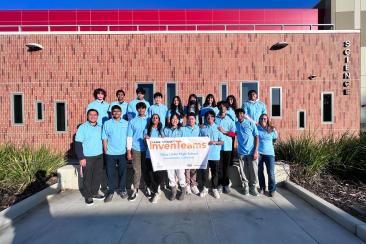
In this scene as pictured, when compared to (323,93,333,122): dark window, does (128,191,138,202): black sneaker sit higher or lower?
lower

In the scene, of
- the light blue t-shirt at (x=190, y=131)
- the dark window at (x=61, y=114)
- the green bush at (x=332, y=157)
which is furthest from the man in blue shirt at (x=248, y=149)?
the dark window at (x=61, y=114)

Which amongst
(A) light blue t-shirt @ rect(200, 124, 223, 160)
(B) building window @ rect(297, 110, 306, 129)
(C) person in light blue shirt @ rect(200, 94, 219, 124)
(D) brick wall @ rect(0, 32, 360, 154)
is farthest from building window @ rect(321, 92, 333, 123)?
(A) light blue t-shirt @ rect(200, 124, 223, 160)

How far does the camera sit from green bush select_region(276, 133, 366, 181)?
7.00m

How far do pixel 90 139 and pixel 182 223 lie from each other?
98.9 inches

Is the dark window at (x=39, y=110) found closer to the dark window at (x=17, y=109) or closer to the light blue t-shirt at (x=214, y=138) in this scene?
the dark window at (x=17, y=109)

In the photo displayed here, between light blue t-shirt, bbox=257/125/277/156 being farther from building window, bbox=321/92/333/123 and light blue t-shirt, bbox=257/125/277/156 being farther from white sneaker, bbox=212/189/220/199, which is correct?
building window, bbox=321/92/333/123

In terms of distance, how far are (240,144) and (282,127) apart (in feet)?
20.7

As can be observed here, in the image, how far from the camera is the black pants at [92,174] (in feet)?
18.9

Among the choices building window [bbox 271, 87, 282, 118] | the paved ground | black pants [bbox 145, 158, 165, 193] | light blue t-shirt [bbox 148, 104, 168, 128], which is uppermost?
building window [bbox 271, 87, 282, 118]

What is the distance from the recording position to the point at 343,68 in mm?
11867

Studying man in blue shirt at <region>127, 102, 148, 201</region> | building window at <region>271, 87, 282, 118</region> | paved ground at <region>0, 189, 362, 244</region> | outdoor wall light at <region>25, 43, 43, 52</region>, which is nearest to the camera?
paved ground at <region>0, 189, 362, 244</region>

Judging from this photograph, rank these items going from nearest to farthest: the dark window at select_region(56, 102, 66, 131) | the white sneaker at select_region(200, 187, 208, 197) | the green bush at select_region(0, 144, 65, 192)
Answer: the white sneaker at select_region(200, 187, 208, 197), the green bush at select_region(0, 144, 65, 192), the dark window at select_region(56, 102, 66, 131)

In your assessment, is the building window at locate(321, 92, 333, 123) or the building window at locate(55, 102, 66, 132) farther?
the building window at locate(321, 92, 333, 123)

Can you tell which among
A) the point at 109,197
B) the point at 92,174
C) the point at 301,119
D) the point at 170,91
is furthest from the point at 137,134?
the point at 301,119
